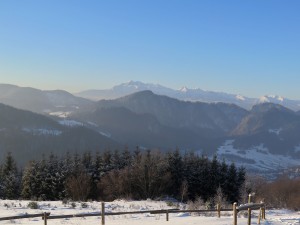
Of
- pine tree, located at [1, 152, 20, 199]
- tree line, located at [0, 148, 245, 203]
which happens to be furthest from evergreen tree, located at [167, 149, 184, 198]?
pine tree, located at [1, 152, 20, 199]

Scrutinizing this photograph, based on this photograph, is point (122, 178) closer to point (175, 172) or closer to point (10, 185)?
point (175, 172)

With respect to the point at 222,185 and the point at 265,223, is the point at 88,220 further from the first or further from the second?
the point at 222,185

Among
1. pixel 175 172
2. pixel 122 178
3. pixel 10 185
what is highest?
pixel 175 172

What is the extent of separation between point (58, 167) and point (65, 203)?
3306 centimetres

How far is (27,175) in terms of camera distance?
6419cm

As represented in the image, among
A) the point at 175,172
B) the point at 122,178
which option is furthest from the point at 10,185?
the point at 175,172

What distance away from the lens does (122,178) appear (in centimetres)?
6347

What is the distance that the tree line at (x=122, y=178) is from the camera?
6231 cm

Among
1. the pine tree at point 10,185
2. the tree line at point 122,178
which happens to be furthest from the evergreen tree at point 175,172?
the pine tree at point 10,185

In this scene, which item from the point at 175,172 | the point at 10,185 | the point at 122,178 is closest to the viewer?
the point at 122,178

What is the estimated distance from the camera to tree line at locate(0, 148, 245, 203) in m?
62.3

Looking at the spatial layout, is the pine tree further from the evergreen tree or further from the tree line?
the evergreen tree

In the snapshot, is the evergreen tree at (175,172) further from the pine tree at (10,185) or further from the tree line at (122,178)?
the pine tree at (10,185)

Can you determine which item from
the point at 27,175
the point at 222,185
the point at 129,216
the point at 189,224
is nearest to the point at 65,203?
the point at 129,216
